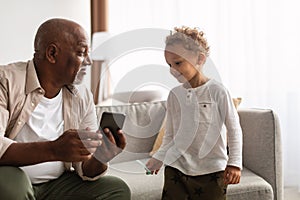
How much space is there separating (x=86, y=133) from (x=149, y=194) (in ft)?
2.00

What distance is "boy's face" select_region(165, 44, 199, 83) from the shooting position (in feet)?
5.17

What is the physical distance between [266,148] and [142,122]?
63 cm

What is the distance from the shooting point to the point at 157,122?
7.52ft

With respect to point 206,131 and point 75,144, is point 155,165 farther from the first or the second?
point 75,144

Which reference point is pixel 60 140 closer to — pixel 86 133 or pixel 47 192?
pixel 86 133

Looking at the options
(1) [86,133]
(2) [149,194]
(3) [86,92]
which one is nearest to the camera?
(1) [86,133]

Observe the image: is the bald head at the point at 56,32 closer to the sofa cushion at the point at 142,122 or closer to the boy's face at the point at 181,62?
the boy's face at the point at 181,62

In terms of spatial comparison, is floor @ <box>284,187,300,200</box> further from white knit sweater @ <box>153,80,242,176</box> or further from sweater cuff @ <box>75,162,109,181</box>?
sweater cuff @ <box>75,162,109,181</box>

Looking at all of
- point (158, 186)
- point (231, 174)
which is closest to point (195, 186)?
point (231, 174)

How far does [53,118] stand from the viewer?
5.15 feet

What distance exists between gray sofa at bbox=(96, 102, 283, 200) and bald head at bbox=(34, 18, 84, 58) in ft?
1.60

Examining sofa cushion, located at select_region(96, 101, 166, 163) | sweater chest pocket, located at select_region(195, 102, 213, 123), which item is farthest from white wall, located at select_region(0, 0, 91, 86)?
sweater chest pocket, located at select_region(195, 102, 213, 123)

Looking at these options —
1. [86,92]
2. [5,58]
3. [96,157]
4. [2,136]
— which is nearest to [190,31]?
[86,92]

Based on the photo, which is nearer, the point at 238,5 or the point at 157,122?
the point at 157,122
